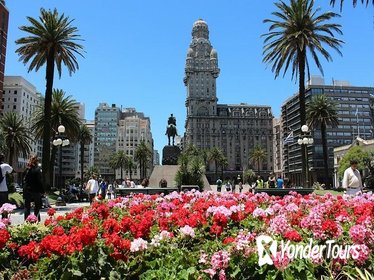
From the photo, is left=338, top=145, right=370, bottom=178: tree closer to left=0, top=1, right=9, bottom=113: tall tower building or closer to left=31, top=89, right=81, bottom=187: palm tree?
left=31, top=89, right=81, bottom=187: palm tree

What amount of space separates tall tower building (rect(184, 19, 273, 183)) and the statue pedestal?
128980mm

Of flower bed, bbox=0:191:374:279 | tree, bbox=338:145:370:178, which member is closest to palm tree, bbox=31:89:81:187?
flower bed, bbox=0:191:374:279

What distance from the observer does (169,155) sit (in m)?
40.2

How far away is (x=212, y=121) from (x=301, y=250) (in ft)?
556

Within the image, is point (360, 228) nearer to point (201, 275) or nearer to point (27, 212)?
point (201, 275)

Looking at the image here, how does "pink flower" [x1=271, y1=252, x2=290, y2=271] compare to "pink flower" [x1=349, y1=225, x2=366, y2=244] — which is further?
"pink flower" [x1=349, y1=225, x2=366, y2=244]

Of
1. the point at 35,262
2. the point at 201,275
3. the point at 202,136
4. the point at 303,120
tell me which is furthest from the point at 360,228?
the point at 202,136

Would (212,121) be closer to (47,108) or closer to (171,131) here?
(171,131)

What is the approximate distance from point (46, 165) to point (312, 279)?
28.6 m

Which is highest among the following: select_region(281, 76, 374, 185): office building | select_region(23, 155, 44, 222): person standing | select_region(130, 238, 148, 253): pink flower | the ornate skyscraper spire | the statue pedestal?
the ornate skyscraper spire

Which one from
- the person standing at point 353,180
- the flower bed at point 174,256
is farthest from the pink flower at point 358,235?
the person standing at point 353,180

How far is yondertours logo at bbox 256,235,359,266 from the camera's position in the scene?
4168mm

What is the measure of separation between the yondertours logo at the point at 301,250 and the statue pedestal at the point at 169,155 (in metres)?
35.0

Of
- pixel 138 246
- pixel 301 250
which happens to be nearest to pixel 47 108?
pixel 138 246
